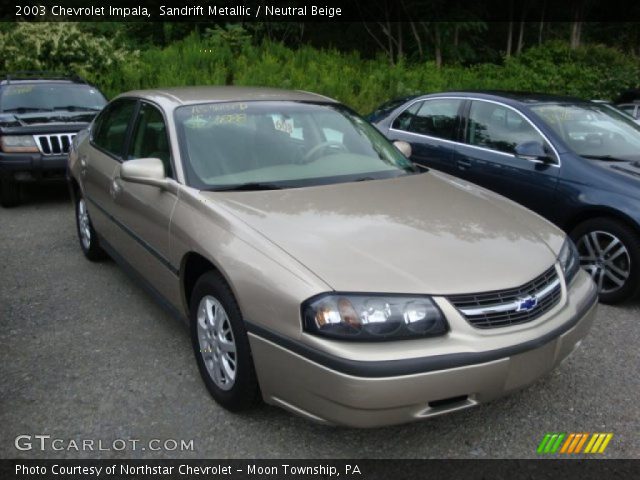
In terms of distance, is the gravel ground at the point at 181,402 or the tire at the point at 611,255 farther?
the tire at the point at 611,255

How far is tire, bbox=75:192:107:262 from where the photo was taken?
4988mm

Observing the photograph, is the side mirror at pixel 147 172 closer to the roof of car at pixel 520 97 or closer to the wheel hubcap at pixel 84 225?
the wheel hubcap at pixel 84 225

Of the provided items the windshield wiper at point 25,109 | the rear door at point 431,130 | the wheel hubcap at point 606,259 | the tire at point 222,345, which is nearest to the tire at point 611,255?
the wheel hubcap at point 606,259

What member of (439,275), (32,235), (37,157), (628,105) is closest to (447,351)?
(439,275)

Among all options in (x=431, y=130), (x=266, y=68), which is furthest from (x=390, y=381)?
(x=266, y=68)

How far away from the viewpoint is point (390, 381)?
2.23 m

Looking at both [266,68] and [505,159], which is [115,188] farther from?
[266,68]

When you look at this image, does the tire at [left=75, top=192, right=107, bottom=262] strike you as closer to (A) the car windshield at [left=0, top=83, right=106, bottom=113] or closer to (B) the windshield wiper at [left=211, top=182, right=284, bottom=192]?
(B) the windshield wiper at [left=211, top=182, right=284, bottom=192]

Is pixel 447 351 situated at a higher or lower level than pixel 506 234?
lower

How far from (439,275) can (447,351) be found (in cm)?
32

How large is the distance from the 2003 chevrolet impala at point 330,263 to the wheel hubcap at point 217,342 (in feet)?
0.03

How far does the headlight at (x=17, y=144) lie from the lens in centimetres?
686
